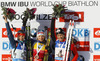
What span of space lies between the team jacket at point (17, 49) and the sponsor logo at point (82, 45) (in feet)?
3.96

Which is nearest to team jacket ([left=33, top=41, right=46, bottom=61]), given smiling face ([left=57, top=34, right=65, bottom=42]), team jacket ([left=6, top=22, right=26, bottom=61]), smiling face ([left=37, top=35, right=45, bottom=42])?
smiling face ([left=37, top=35, right=45, bottom=42])

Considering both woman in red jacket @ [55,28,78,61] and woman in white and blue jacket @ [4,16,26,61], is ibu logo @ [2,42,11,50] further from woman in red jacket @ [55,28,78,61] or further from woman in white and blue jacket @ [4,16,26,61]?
woman in red jacket @ [55,28,78,61]

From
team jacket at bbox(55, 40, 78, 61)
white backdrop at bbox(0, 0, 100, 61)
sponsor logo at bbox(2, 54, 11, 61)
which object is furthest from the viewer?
sponsor logo at bbox(2, 54, 11, 61)

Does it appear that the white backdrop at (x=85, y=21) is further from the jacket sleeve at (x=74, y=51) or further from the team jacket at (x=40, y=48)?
the team jacket at (x=40, y=48)

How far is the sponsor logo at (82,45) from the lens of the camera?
19.7 ft

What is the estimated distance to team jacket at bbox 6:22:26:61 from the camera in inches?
224

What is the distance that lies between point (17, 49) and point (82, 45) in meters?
1.45

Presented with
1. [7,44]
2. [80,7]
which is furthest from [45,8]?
[7,44]

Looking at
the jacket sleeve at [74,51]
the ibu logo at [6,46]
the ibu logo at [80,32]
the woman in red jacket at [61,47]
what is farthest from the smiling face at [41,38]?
the ibu logo at [6,46]

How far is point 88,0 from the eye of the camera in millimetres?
6023

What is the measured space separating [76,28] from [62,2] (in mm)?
661

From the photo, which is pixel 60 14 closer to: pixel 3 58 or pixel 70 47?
pixel 70 47

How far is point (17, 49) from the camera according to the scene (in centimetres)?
572

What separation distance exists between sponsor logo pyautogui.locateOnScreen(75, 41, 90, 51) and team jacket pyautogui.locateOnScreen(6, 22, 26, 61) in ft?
3.96
